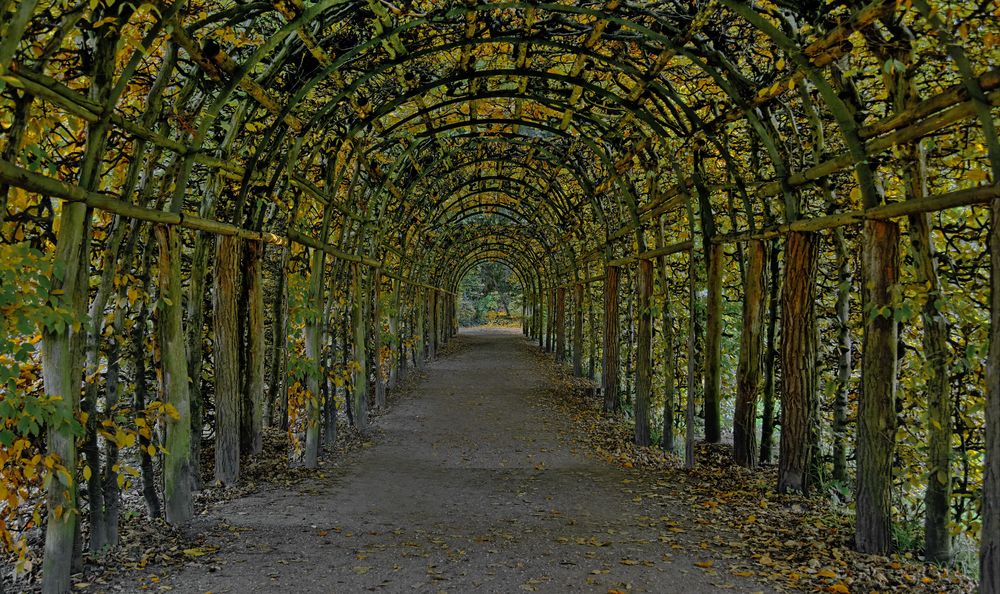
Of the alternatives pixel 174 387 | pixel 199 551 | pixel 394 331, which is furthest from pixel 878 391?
pixel 394 331

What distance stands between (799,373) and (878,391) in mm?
1414

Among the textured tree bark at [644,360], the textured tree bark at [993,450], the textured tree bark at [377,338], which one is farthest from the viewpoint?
the textured tree bark at [377,338]

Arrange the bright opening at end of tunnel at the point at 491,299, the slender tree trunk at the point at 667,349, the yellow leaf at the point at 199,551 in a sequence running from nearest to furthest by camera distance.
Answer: the yellow leaf at the point at 199,551
the slender tree trunk at the point at 667,349
the bright opening at end of tunnel at the point at 491,299

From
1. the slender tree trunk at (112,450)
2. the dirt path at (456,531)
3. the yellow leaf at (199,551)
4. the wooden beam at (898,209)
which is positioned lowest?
the dirt path at (456,531)

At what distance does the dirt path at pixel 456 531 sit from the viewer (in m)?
3.96

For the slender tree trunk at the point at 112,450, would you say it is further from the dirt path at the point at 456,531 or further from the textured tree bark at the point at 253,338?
the textured tree bark at the point at 253,338

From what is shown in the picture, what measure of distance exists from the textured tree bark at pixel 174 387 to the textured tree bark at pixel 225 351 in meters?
0.92

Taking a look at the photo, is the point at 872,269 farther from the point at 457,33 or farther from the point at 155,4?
the point at 155,4

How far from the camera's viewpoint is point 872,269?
158 inches

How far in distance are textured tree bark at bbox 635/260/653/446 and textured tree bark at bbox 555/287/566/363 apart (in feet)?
39.2

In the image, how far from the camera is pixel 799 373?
5.44 meters

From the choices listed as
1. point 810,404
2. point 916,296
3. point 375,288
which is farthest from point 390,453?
point 916,296

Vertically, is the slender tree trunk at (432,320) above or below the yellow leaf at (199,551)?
above

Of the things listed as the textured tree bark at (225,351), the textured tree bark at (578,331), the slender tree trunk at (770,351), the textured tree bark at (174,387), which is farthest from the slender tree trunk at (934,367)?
the textured tree bark at (578,331)
